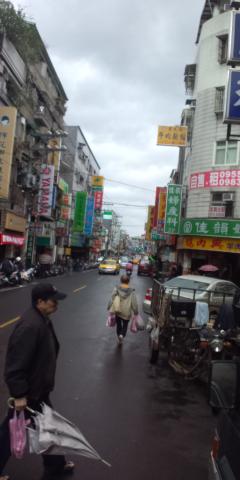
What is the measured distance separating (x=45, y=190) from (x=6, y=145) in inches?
407

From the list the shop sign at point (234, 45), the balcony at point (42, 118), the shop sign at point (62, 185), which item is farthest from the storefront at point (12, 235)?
the shop sign at point (234, 45)

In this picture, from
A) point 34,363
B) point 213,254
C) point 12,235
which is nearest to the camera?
point 34,363

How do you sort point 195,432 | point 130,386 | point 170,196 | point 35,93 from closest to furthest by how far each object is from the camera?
point 195,432
point 130,386
point 170,196
point 35,93

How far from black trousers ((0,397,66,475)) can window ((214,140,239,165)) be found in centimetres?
2314

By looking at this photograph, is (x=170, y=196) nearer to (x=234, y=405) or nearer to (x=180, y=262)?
(x=180, y=262)

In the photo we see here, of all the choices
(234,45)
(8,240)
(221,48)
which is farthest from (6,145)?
(234,45)

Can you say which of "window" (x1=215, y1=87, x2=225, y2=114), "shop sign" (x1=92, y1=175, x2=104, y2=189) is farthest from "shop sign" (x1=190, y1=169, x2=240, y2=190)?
"shop sign" (x1=92, y1=175, x2=104, y2=189)

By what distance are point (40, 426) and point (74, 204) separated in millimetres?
55677

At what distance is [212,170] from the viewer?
25.8 meters

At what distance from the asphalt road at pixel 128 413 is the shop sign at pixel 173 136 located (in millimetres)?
17203

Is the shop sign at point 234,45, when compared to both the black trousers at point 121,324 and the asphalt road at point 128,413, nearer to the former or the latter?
the black trousers at point 121,324

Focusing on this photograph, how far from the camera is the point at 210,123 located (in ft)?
86.4

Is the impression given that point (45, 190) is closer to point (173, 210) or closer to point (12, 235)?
point (12, 235)

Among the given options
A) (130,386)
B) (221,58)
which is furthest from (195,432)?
(221,58)
